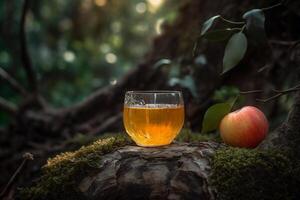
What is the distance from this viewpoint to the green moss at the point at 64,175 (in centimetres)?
129

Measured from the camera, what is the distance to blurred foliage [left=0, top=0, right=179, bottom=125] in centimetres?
479

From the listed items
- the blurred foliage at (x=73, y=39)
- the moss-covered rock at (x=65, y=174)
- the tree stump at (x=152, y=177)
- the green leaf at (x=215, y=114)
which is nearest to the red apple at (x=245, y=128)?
the green leaf at (x=215, y=114)

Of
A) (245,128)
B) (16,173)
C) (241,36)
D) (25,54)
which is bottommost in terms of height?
(16,173)

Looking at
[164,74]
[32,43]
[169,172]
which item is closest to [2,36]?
[32,43]

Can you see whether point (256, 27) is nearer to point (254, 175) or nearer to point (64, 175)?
point (254, 175)

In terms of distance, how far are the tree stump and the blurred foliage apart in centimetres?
346

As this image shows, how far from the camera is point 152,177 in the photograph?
4.12ft

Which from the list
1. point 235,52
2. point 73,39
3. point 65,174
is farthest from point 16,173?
point 73,39

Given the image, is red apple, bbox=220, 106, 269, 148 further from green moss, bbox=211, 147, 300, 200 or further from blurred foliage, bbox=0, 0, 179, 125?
blurred foliage, bbox=0, 0, 179, 125

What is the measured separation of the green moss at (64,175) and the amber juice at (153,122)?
0.12 m

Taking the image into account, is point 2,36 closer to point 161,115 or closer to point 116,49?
point 116,49

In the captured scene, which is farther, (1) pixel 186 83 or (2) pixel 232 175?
(1) pixel 186 83

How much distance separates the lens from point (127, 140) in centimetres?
156

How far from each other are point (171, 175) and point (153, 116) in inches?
8.7
